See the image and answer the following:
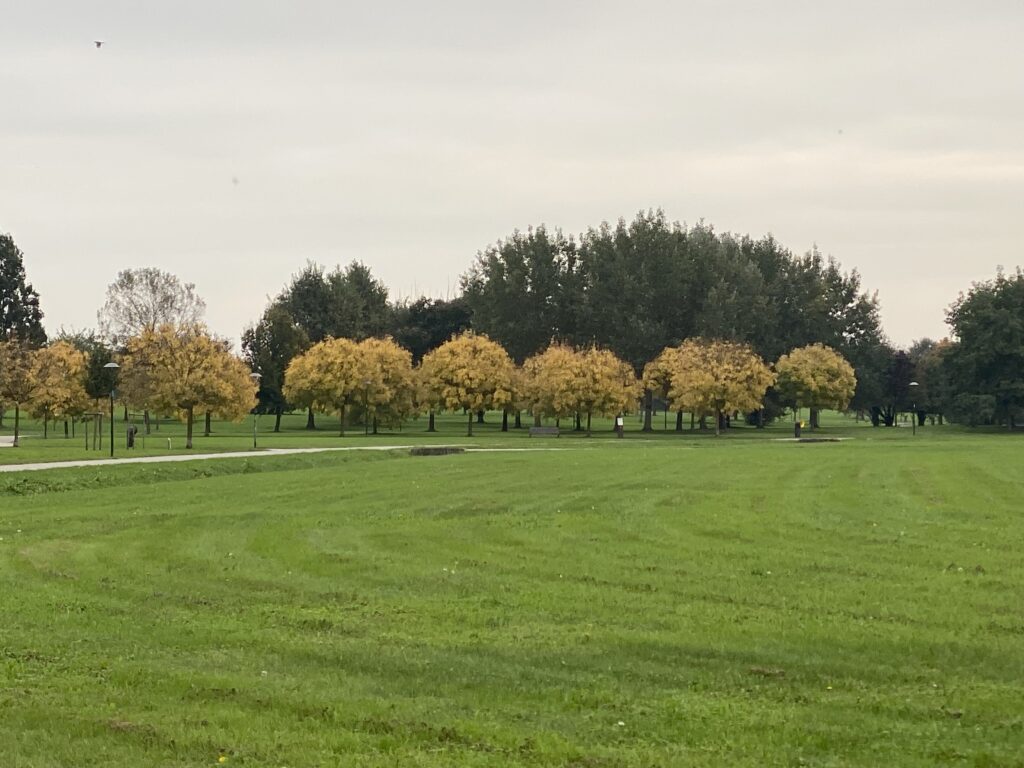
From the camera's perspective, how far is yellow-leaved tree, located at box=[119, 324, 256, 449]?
6188 centimetres

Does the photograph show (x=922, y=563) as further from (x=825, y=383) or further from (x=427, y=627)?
(x=825, y=383)

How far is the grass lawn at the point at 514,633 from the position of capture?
827 centimetres

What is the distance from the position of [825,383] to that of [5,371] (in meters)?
65.1

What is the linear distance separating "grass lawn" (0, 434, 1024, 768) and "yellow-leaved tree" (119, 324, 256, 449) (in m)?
35.5

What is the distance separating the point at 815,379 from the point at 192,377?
5605 cm

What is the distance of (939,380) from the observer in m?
108

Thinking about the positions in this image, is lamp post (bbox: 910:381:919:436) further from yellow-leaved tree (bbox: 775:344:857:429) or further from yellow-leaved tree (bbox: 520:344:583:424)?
yellow-leaved tree (bbox: 520:344:583:424)

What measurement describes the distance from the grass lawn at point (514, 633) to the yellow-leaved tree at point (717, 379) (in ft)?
195

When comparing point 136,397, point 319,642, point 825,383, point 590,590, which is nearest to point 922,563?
point 590,590

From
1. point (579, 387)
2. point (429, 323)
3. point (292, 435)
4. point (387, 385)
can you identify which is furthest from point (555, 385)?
point (429, 323)

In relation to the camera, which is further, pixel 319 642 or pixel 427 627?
pixel 427 627

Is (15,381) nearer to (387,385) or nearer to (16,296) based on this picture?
(387,385)

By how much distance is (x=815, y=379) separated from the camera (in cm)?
9731

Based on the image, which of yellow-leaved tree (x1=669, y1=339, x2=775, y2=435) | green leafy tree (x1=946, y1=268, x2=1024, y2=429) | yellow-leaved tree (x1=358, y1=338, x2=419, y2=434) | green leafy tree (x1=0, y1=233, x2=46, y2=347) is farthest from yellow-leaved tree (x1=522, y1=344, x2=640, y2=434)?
green leafy tree (x1=0, y1=233, x2=46, y2=347)
